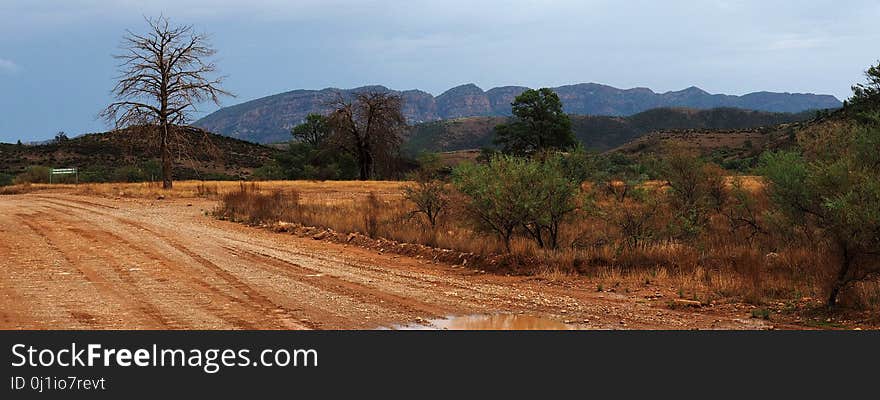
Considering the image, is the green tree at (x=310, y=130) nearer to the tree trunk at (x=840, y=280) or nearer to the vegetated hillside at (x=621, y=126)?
the vegetated hillside at (x=621, y=126)

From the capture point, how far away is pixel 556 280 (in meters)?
11.1

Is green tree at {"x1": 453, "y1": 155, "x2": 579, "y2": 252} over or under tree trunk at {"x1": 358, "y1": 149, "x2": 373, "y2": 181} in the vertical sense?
under

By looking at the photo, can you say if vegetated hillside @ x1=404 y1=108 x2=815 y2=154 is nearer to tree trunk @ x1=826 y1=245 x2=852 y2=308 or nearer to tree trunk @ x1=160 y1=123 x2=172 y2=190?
tree trunk @ x1=160 y1=123 x2=172 y2=190

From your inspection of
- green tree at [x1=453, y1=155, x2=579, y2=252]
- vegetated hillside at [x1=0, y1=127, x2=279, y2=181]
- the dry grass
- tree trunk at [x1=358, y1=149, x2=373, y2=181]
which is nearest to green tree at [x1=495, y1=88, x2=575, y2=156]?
tree trunk at [x1=358, y1=149, x2=373, y2=181]

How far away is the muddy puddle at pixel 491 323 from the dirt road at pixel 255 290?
0.67 ft

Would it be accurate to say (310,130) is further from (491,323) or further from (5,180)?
(491,323)

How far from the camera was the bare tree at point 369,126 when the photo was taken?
173 ft

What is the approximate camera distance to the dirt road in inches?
316

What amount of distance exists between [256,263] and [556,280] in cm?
524

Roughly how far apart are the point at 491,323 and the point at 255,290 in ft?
11.6

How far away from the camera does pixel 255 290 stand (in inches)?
386

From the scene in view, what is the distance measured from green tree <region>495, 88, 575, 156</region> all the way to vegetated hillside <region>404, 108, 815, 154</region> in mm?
82106

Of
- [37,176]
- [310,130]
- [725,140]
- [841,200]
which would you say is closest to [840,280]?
[841,200]
